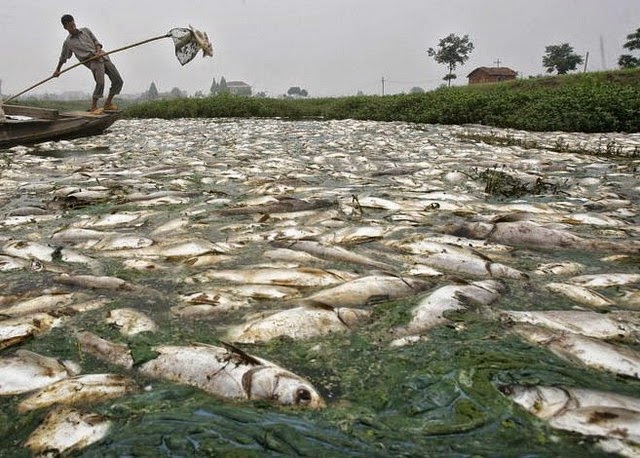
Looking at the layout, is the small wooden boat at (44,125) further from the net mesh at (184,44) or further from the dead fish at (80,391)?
the dead fish at (80,391)

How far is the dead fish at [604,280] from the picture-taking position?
2742 mm

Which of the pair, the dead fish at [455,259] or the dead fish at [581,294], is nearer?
the dead fish at [581,294]

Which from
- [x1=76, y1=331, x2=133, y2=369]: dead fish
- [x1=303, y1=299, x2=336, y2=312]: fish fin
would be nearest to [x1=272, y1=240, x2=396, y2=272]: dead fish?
[x1=303, y1=299, x2=336, y2=312]: fish fin

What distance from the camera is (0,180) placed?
6.36 meters

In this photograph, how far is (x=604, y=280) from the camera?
2.78m

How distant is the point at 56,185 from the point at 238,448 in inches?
219

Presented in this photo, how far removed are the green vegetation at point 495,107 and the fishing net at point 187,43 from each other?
10174 mm

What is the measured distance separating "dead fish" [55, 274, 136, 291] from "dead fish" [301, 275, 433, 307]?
109cm

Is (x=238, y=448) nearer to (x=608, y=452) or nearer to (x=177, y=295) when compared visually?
(x=608, y=452)

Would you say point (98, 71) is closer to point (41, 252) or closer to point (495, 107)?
point (41, 252)

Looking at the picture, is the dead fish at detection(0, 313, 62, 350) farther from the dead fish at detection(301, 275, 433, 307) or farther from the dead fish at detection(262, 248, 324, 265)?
the dead fish at detection(262, 248, 324, 265)

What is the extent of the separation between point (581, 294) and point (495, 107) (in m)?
16.1

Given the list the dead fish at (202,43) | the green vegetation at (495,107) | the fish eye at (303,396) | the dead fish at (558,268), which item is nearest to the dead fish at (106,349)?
the fish eye at (303,396)

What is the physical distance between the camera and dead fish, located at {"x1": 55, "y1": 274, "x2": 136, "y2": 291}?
2770 millimetres
